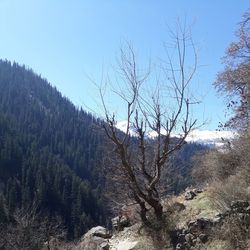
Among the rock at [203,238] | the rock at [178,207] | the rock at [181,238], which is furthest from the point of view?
the rock at [178,207]

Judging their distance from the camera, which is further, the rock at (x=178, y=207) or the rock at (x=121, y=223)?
the rock at (x=121, y=223)

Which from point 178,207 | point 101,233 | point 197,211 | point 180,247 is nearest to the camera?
point 180,247

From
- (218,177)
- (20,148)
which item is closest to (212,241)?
(218,177)

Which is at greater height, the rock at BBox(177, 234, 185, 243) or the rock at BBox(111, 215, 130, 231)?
the rock at BBox(111, 215, 130, 231)

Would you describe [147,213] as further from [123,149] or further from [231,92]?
[231,92]

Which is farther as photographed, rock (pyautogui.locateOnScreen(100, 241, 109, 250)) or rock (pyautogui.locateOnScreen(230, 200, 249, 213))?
rock (pyautogui.locateOnScreen(100, 241, 109, 250))

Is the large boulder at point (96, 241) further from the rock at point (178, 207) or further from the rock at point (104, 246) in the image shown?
the rock at point (178, 207)

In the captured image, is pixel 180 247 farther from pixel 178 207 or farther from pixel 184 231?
pixel 178 207

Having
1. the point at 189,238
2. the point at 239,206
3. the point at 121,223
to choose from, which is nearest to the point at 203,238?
the point at 189,238

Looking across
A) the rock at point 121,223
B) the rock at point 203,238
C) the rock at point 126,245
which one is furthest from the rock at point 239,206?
the rock at point 121,223

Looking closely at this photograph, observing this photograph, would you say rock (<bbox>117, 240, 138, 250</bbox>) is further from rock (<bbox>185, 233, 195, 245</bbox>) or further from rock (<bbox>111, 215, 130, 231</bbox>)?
rock (<bbox>185, 233, 195, 245</bbox>)

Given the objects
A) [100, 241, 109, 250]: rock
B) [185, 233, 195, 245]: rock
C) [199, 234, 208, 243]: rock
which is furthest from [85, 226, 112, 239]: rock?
→ [199, 234, 208, 243]: rock

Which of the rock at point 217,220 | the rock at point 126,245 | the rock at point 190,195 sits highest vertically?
the rock at point 190,195

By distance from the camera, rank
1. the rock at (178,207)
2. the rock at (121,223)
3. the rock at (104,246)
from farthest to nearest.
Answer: the rock at (121,223)
the rock at (104,246)
the rock at (178,207)
